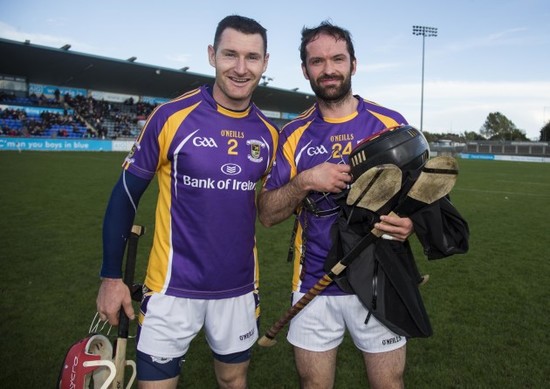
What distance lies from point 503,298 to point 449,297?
2.00 ft

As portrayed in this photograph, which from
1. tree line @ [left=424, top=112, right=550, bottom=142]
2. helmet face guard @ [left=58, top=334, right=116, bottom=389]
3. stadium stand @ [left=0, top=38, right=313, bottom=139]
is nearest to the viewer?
helmet face guard @ [left=58, top=334, right=116, bottom=389]

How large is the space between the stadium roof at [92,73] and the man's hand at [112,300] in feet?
96.9

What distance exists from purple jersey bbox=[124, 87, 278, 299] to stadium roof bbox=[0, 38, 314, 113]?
96.1ft

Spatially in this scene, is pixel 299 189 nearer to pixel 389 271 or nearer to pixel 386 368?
pixel 389 271

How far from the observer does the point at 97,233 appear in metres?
7.68

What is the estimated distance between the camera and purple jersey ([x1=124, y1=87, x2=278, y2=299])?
235 cm

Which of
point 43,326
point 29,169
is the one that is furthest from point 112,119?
point 43,326

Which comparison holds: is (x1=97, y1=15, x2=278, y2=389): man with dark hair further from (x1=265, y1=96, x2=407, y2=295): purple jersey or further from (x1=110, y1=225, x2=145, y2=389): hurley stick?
(x1=265, y1=96, x2=407, y2=295): purple jersey

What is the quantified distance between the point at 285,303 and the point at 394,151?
10.5 ft

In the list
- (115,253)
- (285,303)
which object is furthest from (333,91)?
(285,303)

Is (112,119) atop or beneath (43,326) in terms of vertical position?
atop

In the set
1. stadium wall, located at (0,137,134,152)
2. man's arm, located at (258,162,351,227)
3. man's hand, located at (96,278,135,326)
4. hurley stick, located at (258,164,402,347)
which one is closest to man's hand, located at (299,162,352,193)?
man's arm, located at (258,162,351,227)

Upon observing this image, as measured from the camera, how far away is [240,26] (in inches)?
95.8

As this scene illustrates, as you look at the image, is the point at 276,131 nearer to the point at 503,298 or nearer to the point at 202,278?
the point at 202,278
